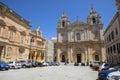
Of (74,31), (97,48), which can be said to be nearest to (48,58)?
(74,31)

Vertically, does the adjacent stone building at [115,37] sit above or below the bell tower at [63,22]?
below

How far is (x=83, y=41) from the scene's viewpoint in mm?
52969

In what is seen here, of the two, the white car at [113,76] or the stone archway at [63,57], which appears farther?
Result: the stone archway at [63,57]

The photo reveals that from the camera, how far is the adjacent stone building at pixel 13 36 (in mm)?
26222

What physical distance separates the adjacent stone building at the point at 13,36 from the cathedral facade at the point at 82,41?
19.9 m

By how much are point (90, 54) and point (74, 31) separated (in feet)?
39.5

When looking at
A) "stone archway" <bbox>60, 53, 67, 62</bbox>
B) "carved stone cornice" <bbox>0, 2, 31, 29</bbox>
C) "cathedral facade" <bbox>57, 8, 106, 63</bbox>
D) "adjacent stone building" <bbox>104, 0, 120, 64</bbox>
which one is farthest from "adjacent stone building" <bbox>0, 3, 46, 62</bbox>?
"adjacent stone building" <bbox>104, 0, 120, 64</bbox>

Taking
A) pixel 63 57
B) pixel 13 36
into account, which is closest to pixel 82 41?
pixel 63 57

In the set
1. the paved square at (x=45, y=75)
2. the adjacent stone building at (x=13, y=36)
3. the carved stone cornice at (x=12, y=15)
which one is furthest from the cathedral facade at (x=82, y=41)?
the paved square at (x=45, y=75)

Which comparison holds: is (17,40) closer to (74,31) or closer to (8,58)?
(8,58)

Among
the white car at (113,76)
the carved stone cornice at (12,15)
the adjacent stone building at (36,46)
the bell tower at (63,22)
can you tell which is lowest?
the white car at (113,76)

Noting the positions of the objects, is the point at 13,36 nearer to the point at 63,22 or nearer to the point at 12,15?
the point at 12,15

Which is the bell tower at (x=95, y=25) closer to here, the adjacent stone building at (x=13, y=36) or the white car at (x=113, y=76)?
the adjacent stone building at (x=13, y=36)

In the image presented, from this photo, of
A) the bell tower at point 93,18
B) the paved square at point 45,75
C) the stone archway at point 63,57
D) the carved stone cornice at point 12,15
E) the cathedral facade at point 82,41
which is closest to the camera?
the paved square at point 45,75
